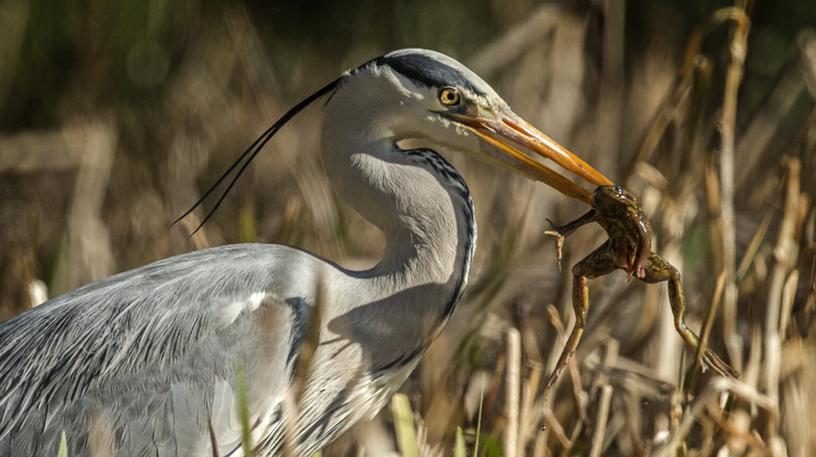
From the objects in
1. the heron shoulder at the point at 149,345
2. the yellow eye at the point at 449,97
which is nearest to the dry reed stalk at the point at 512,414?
the heron shoulder at the point at 149,345

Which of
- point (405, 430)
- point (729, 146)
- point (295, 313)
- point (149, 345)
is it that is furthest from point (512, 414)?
point (729, 146)

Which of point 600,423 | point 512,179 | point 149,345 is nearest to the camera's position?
point 600,423

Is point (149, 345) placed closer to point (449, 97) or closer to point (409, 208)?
point (409, 208)

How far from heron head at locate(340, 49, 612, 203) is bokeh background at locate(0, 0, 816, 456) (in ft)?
1.20

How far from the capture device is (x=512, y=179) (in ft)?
15.9

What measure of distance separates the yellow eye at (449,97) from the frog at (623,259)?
44 centimetres

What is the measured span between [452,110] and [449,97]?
3cm

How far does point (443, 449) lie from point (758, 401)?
0.80 m

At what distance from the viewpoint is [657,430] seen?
109 inches

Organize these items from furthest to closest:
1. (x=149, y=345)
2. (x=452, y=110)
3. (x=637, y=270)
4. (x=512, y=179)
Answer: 1. (x=512, y=179)
2. (x=452, y=110)
3. (x=149, y=345)
4. (x=637, y=270)

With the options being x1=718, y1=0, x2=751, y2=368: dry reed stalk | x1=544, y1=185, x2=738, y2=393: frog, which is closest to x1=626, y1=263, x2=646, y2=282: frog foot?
x1=544, y1=185, x2=738, y2=393: frog

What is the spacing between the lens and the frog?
240 cm

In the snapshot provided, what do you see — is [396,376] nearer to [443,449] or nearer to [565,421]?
[443,449]

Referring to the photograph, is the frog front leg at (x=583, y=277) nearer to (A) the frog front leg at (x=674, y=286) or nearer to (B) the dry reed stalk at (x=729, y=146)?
(A) the frog front leg at (x=674, y=286)
